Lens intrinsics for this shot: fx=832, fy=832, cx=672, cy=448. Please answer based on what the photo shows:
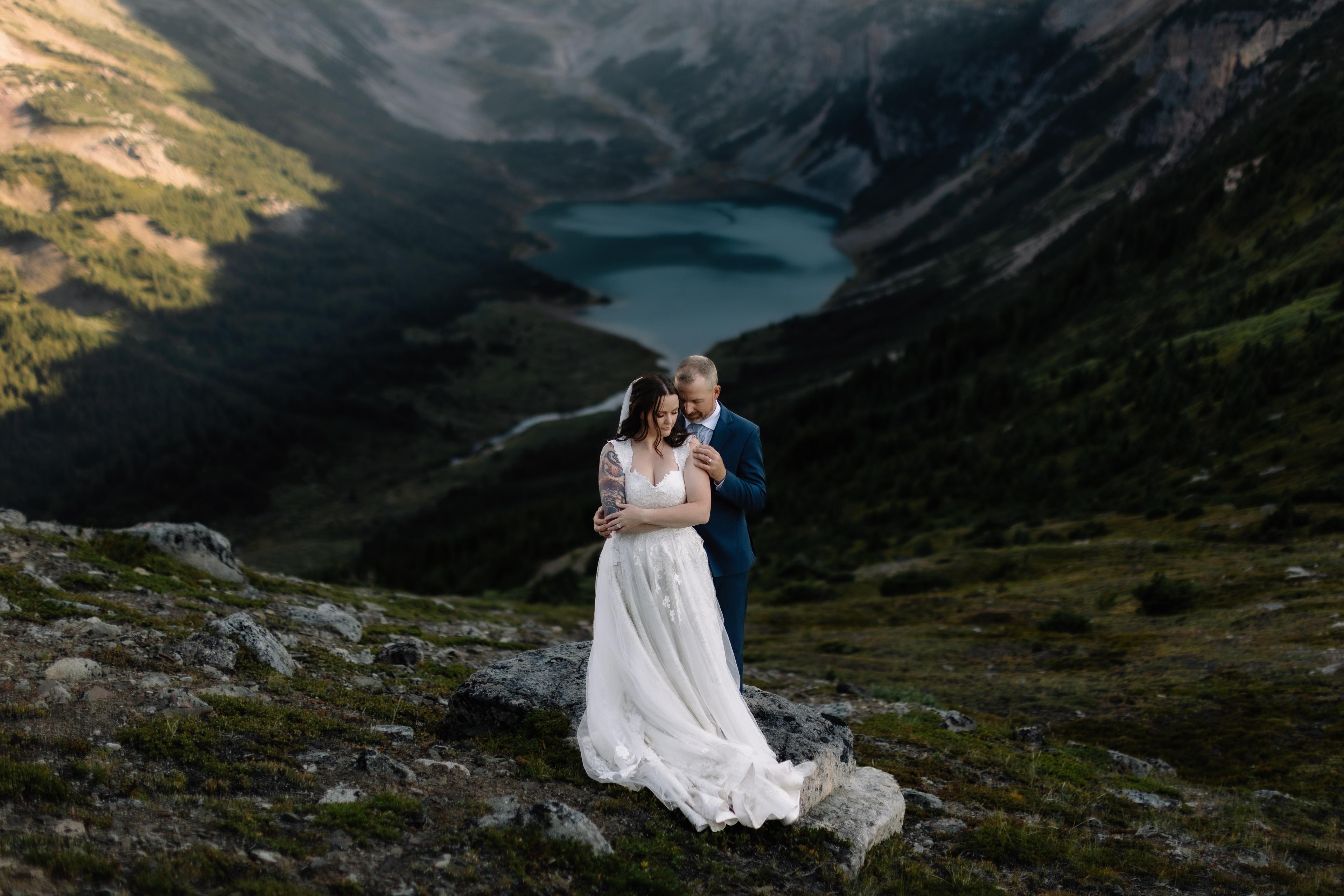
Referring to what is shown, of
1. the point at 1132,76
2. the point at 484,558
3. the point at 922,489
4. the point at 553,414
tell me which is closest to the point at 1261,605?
the point at 922,489

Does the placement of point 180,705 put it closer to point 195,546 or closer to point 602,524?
point 602,524

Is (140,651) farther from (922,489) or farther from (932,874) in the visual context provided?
(922,489)

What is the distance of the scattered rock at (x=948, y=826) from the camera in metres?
9.70

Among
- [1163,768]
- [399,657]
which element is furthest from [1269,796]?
[399,657]

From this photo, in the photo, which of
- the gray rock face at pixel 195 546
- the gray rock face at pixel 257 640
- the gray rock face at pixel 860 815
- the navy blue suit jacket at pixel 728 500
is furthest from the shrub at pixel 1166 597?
the gray rock face at pixel 195 546

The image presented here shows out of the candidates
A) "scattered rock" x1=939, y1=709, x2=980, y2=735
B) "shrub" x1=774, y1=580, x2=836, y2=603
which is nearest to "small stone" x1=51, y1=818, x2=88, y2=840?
"scattered rock" x1=939, y1=709, x2=980, y2=735

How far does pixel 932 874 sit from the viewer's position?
27.6 feet

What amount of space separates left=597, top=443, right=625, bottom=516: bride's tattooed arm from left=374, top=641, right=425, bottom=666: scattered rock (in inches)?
311

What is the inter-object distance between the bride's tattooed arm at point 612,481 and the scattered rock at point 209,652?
20.2 feet

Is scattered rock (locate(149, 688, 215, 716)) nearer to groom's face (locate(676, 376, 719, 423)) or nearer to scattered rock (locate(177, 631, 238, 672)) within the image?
scattered rock (locate(177, 631, 238, 672))

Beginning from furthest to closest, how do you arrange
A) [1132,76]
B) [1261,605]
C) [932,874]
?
[1132,76] → [1261,605] → [932,874]

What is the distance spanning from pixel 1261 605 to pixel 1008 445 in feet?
83.1

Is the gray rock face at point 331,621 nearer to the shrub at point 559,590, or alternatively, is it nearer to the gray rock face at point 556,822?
the gray rock face at point 556,822

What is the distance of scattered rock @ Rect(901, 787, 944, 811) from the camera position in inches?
410
